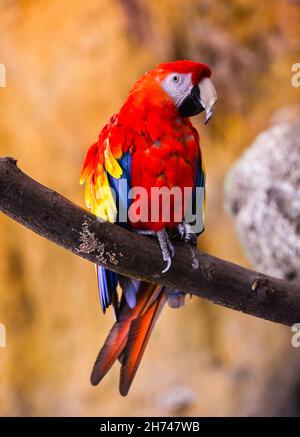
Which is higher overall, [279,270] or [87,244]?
[279,270]

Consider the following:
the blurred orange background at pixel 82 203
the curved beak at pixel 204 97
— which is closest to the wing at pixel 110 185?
the curved beak at pixel 204 97

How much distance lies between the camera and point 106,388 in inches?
57.8

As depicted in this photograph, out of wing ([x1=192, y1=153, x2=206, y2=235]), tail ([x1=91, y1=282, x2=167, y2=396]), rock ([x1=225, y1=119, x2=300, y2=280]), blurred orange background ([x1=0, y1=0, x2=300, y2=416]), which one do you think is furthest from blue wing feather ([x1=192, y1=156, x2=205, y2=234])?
blurred orange background ([x1=0, y1=0, x2=300, y2=416])

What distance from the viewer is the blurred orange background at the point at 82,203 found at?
56.7 inches

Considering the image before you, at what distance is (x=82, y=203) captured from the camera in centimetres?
149

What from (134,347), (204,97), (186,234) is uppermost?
(204,97)

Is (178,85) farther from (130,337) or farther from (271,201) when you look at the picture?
(271,201)

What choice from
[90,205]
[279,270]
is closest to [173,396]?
[279,270]

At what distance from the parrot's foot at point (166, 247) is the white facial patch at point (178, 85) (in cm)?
17

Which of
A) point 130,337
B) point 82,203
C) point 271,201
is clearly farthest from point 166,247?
point 82,203

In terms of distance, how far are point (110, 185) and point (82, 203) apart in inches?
29.6

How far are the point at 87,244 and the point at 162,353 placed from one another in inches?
34.2
